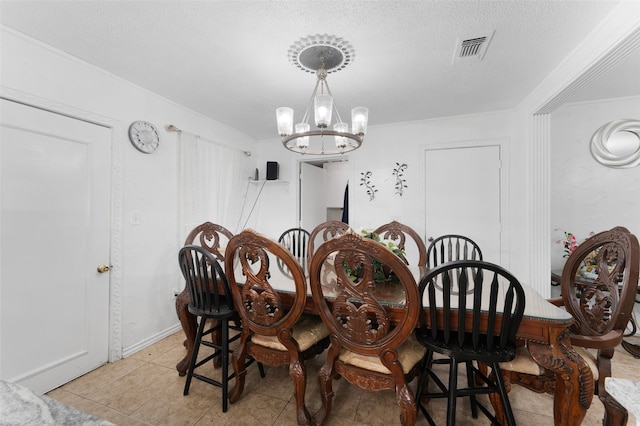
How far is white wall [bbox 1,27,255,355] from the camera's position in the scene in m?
1.88

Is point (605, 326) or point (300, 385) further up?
point (605, 326)

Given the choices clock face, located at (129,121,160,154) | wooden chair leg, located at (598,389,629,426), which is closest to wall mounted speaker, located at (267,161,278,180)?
clock face, located at (129,121,160,154)

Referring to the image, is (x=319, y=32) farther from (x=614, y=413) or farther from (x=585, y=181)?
(x=585, y=181)

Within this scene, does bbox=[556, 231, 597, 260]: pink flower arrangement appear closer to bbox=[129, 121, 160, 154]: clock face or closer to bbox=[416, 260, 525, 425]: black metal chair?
bbox=[416, 260, 525, 425]: black metal chair

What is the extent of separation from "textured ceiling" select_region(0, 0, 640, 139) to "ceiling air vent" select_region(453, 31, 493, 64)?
44 millimetres

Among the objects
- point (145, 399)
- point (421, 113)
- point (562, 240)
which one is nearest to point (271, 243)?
point (145, 399)

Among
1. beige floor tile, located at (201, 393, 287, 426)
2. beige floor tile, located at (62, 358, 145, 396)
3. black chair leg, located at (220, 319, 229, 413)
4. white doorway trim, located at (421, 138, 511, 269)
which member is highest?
white doorway trim, located at (421, 138, 511, 269)

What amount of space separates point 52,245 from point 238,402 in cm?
174

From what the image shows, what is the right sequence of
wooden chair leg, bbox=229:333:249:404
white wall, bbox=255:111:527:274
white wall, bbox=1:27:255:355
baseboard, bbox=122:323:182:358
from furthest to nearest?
white wall, bbox=255:111:527:274 → baseboard, bbox=122:323:182:358 → white wall, bbox=1:27:255:355 → wooden chair leg, bbox=229:333:249:404

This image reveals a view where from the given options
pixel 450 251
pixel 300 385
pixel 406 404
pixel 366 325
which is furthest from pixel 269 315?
pixel 450 251

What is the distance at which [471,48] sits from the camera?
193 cm

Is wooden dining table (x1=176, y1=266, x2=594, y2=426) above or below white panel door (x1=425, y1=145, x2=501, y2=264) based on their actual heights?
below

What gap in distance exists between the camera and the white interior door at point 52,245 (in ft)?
5.86

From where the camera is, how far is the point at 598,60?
5.81ft
